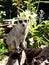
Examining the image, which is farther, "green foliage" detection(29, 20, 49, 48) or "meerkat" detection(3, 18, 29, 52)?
"green foliage" detection(29, 20, 49, 48)

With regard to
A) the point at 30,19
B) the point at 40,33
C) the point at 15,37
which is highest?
the point at 15,37

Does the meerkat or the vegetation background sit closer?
the meerkat

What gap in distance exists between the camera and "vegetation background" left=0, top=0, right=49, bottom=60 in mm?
3156

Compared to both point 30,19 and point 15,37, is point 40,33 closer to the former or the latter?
point 30,19

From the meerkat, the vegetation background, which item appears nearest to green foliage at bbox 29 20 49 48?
the vegetation background

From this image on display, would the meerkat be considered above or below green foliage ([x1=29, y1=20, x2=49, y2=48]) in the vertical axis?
above

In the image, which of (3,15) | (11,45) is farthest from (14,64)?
(3,15)

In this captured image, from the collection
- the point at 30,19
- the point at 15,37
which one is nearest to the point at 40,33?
the point at 30,19

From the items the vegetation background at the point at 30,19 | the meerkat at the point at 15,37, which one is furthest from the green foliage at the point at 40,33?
the meerkat at the point at 15,37

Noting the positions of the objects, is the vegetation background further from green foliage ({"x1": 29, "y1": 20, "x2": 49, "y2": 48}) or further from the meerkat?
the meerkat

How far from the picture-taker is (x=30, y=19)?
3.47m

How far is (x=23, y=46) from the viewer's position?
1.91 metres

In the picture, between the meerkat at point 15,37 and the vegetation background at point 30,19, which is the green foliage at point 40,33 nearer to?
the vegetation background at point 30,19

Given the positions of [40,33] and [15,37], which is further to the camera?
[40,33]
